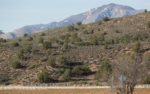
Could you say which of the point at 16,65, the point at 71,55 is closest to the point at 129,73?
the point at 16,65

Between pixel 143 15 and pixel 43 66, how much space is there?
6020 centimetres

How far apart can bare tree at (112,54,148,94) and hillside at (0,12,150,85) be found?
23328 millimetres

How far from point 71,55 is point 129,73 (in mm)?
44999

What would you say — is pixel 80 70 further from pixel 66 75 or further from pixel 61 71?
pixel 66 75

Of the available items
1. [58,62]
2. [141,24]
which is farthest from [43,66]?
[141,24]

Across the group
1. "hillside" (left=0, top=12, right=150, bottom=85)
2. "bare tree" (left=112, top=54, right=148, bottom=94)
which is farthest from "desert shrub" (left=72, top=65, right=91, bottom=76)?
"bare tree" (left=112, top=54, right=148, bottom=94)

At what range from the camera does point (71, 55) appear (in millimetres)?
72750

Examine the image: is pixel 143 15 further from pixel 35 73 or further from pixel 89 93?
pixel 89 93

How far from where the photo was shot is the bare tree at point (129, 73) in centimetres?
2817

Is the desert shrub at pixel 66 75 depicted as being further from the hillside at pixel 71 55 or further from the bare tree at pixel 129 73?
the bare tree at pixel 129 73

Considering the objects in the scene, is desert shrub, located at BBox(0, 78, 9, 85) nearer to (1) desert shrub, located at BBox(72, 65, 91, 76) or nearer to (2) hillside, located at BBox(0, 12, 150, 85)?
(2) hillside, located at BBox(0, 12, 150, 85)

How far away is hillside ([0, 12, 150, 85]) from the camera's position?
60.3 m

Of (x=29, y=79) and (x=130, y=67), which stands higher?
(x=130, y=67)

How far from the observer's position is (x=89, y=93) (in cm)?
3953
